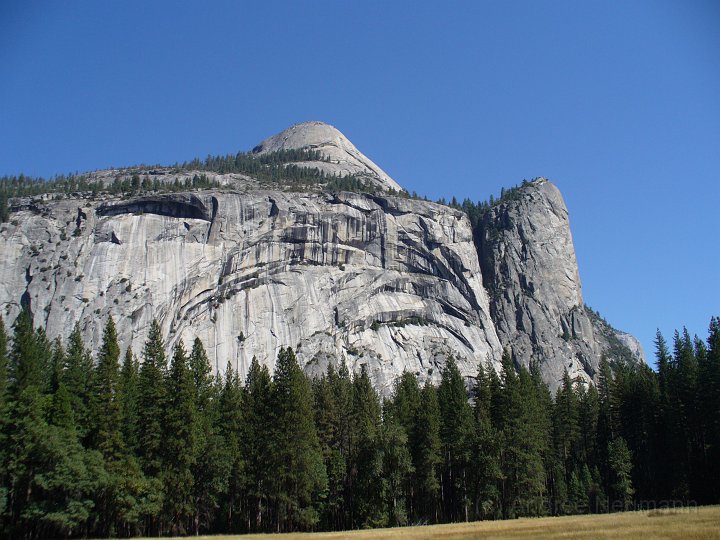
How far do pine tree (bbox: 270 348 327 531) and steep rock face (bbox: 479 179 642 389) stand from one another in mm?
89562

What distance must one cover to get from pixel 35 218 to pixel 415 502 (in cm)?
8671

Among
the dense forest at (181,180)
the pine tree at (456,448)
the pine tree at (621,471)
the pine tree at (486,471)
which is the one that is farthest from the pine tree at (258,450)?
the dense forest at (181,180)

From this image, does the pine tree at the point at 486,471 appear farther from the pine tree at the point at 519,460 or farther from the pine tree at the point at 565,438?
the pine tree at the point at 565,438

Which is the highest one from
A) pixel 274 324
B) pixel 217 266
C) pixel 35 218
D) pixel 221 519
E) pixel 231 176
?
pixel 231 176

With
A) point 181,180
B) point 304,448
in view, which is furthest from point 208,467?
point 181,180

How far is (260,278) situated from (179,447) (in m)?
73.3

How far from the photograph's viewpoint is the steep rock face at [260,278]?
115875 mm

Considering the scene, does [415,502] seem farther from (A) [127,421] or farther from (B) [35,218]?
(B) [35,218]

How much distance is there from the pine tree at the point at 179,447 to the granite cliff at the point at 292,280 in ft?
194

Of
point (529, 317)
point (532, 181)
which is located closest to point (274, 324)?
point (529, 317)

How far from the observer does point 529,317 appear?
483ft

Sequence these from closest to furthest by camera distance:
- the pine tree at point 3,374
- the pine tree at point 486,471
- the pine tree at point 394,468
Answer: the pine tree at point 3,374 < the pine tree at point 394,468 < the pine tree at point 486,471

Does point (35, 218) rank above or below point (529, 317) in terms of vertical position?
above

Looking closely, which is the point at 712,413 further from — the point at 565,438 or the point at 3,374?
the point at 3,374
